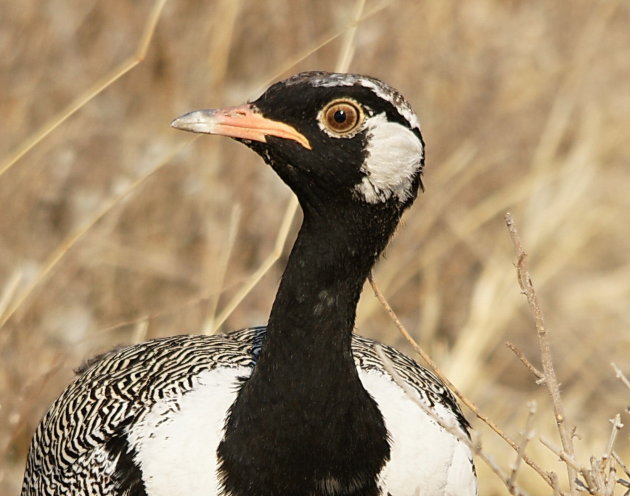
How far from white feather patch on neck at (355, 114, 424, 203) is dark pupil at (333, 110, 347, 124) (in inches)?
2.2

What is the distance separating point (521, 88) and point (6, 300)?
10.5 feet

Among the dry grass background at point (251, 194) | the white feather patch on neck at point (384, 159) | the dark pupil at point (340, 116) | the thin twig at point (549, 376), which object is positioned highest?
the dry grass background at point (251, 194)

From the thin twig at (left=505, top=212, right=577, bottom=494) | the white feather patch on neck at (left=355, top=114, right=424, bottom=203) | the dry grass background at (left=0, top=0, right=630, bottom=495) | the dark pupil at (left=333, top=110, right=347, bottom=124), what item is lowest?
the thin twig at (left=505, top=212, right=577, bottom=494)

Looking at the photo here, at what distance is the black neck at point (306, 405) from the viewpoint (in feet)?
8.48

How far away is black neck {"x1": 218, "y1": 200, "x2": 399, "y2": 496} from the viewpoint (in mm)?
2586

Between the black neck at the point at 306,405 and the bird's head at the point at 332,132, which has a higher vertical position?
the bird's head at the point at 332,132

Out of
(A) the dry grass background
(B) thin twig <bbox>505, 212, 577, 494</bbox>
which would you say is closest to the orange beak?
(B) thin twig <bbox>505, 212, 577, 494</bbox>

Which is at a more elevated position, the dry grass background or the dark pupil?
the dry grass background

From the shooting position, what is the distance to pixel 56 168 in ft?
15.9

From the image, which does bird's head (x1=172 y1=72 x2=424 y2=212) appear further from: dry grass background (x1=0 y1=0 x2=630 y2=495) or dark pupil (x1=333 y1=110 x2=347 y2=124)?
dry grass background (x1=0 y1=0 x2=630 y2=495)

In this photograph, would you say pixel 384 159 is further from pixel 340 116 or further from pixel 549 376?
pixel 549 376

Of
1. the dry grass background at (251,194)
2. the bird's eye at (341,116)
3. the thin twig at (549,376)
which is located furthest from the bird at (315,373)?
the dry grass background at (251,194)

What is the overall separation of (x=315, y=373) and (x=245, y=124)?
57cm

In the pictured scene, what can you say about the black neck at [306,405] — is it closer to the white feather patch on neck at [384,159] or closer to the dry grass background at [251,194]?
the white feather patch on neck at [384,159]
